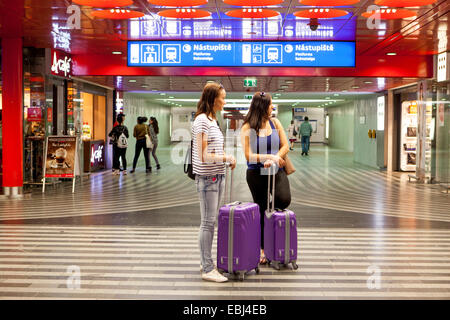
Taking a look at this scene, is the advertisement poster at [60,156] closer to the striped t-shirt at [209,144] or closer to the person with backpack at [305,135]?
the striped t-shirt at [209,144]

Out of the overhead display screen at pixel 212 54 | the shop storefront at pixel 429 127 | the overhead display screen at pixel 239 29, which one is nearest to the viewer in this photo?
the overhead display screen at pixel 239 29

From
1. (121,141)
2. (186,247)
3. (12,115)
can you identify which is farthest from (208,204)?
(121,141)

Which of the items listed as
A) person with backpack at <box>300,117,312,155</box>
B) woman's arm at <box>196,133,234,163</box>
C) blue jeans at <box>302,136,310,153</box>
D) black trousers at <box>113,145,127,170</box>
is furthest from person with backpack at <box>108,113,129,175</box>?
person with backpack at <box>300,117,312,155</box>

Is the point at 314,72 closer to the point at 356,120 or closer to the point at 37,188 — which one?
the point at 37,188

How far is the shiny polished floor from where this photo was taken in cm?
410

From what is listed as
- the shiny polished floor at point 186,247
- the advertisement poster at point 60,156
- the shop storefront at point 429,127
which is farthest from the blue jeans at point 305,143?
the advertisement poster at point 60,156

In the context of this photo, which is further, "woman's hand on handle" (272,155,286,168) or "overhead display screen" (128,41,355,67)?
"overhead display screen" (128,41,355,67)

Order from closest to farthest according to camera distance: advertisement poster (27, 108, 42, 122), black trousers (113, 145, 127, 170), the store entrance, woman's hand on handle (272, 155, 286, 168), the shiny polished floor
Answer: the shiny polished floor → woman's hand on handle (272, 155, 286, 168) → advertisement poster (27, 108, 42, 122) → the store entrance → black trousers (113, 145, 127, 170)

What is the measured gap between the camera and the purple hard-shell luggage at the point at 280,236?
4.56 meters

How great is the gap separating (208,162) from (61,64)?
773cm

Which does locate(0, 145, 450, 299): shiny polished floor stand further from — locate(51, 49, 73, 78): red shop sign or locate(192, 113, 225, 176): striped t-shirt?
locate(51, 49, 73, 78): red shop sign

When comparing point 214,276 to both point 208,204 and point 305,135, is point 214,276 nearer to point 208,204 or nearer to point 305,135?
point 208,204

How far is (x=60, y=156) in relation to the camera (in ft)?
34.5

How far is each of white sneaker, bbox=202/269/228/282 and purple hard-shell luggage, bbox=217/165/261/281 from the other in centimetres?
7
